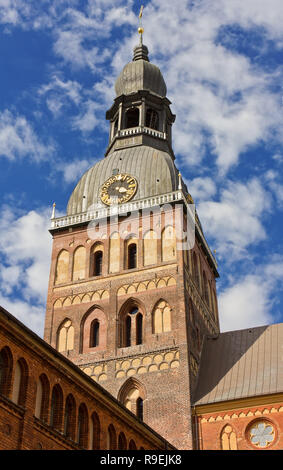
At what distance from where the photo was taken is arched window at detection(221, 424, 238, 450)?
3062 cm

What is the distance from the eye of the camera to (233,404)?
31656 mm

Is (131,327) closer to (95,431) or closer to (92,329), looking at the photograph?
(92,329)

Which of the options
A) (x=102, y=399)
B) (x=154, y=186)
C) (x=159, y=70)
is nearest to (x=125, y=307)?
(x=154, y=186)

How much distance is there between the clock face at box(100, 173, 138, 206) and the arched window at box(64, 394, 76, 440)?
19.4 m

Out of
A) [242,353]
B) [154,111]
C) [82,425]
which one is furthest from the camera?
[154,111]

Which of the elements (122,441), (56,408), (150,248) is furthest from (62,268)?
(56,408)

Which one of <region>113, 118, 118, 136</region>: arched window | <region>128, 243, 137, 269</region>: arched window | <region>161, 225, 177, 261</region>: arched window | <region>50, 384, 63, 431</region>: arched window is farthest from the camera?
<region>113, 118, 118, 136</region>: arched window

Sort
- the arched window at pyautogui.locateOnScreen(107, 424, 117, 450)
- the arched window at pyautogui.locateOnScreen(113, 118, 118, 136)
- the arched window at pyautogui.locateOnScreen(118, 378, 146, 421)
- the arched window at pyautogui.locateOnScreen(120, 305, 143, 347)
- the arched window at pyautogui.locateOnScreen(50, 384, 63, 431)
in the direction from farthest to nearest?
the arched window at pyautogui.locateOnScreen(113, 118, 118, 136) → the arched window at pyautogui.locateOnScreen(120, 305, 143, 347) → the arched window at pyautogui.locateOnScreen(118, 378, 146, 421) → the arched window at pyautogui.locateOnScreen(107, 424, 117, 450) → the arched window at pyautogui.locateOnScreen(50, 384, 63, 431)

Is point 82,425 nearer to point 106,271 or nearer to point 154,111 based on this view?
point 106,271

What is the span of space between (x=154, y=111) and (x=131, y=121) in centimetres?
192

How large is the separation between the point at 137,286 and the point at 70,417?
15410mm

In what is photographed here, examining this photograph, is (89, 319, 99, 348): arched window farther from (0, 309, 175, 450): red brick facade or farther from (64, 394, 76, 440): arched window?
(64, 394, 76, 440): arched window

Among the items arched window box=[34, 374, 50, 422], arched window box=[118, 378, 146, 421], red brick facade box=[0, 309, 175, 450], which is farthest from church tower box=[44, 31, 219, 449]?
arched window box=[34, 374, 50, 422]

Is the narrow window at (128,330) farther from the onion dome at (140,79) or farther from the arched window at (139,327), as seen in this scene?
the onion dome at (140,79)
